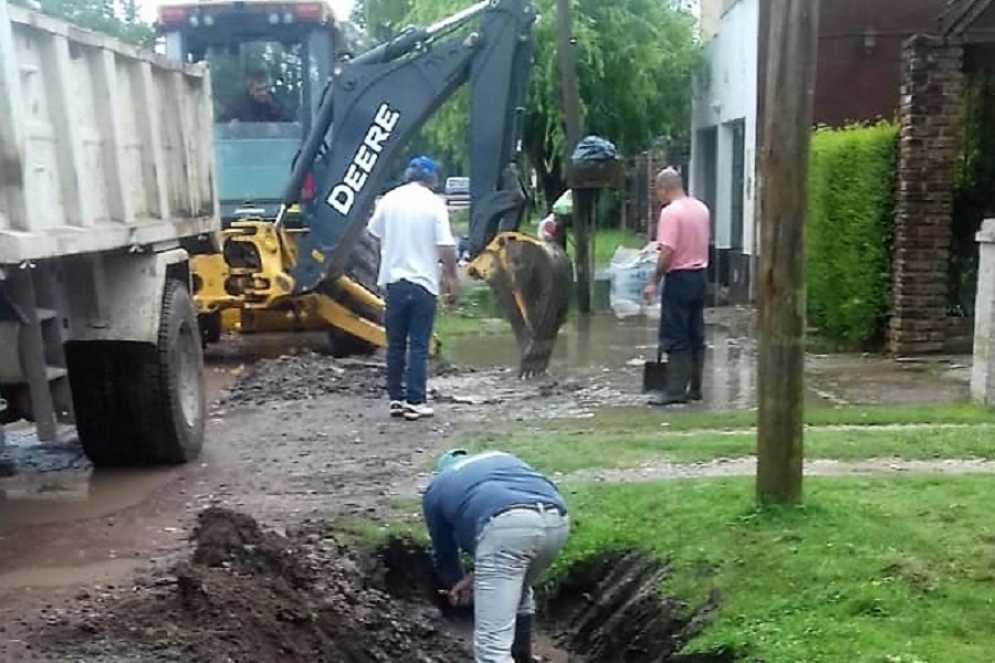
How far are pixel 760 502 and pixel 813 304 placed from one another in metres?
8.95

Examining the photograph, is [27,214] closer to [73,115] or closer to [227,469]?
[73,115]

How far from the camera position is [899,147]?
43.1 feet

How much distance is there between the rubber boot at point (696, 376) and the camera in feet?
35.3

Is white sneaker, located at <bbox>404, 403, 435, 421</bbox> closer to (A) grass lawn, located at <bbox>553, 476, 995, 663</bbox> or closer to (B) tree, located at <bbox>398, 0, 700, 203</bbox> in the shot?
(A) grass lawn, located at <bbox>553, 476, 995, 663</bbox>

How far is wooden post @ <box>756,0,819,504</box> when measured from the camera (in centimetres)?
596

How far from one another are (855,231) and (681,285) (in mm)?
3874

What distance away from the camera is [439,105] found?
1210 centimetres

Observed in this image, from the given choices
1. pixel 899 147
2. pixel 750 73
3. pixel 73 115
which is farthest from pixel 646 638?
pixel 750 73

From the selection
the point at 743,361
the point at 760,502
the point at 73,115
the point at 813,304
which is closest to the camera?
the point at 760,502

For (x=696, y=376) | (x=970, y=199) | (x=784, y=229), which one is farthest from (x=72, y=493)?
(x=970, y=199)

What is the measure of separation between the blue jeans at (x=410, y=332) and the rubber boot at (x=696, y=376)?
83.0 inches

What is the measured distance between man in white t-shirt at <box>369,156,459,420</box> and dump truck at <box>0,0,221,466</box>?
1308 millimetres

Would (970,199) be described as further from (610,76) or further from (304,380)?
(610,76)

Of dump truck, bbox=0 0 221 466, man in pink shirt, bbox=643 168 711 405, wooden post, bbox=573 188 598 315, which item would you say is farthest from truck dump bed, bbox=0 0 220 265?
wooden post, bbox=573 188 598 315
